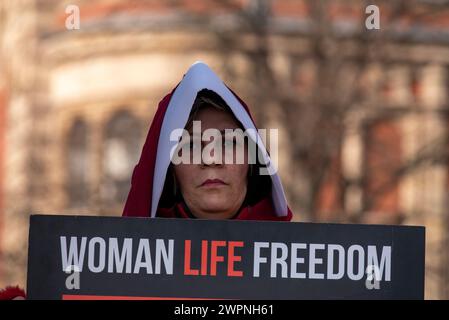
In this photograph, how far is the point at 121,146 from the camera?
2017 cm

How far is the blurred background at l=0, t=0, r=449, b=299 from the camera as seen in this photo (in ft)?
49.5

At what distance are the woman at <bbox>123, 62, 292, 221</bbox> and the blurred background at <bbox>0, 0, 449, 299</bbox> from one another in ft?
34.0

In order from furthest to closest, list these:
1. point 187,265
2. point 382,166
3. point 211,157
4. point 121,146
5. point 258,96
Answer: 1. point 121,146
2. point 382,166
3. point 258,96
4. point 211,157
5. point 187,265

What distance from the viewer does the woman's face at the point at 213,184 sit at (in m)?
3.90

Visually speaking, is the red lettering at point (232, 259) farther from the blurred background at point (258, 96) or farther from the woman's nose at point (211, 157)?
the blurred background at point (258, 96)

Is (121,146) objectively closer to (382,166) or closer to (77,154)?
(77,154)

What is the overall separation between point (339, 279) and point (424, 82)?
54.4ft

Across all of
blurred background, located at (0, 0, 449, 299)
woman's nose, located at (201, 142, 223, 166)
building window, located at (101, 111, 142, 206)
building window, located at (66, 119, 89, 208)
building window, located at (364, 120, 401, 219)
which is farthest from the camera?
building window, located at (66, 119, 89, 208)

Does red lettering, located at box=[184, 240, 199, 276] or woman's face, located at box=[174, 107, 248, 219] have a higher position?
woman's face, located at box=[174, 107, 248, 219]

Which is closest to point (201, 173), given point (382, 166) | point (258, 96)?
point (258, 96)

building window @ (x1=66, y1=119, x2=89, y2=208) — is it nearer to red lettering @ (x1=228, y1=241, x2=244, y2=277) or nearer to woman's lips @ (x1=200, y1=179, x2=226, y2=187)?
woman's lips @ (x1=200, y1=179, x2=226, y2=187)

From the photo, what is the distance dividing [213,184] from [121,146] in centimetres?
1633
